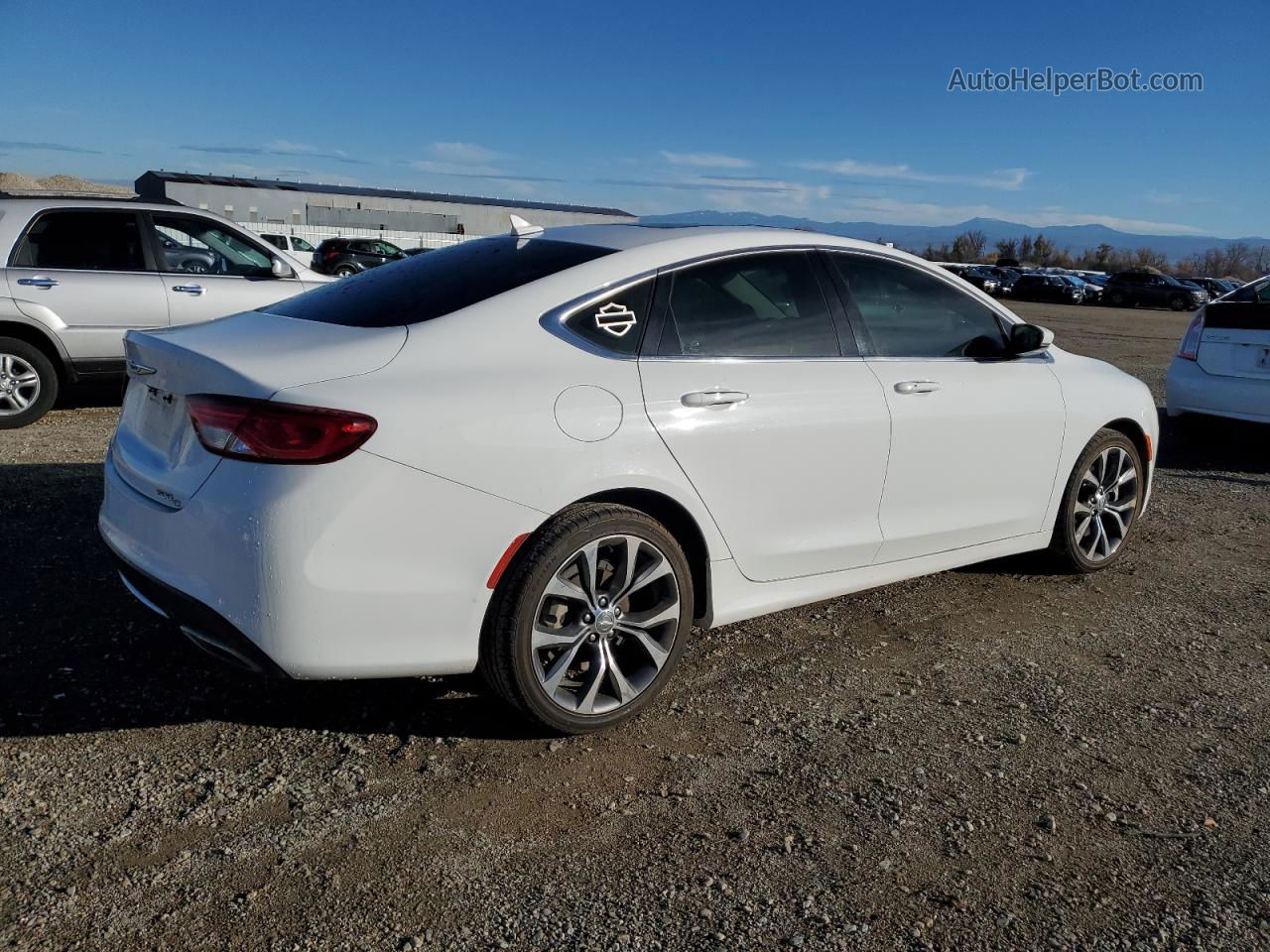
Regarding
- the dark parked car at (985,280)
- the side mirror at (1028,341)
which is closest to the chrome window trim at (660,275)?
the side mirror at (1028,341)

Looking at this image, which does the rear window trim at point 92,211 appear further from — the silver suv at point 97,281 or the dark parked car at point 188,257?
the dark parked car at point 188,257

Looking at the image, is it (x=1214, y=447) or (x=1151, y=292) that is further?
(x=1151, y=292)

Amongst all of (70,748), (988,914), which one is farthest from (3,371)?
(988,914)

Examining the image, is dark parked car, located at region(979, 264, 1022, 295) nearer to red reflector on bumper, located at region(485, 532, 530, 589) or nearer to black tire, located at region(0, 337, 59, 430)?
black tire, located at region(0, 337, 59, 430)

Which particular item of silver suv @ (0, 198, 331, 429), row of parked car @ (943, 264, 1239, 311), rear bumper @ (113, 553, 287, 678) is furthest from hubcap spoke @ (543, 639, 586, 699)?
row of parked car @ (943, 264, 1239, 311)

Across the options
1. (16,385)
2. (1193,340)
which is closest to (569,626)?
(16,385)

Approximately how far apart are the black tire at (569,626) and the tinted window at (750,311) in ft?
2.18

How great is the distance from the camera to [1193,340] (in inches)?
338

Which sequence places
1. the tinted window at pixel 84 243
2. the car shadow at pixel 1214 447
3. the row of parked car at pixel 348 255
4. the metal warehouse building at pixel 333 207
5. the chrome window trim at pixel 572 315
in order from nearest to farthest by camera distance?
the chrome window trim at pixel 572 315 < the tinted window at pixel 84 243 < the car shadow at pixel 1214 447 < the row of parked car at pixel 348 255 < the metal warehouse building at pixel 333 207

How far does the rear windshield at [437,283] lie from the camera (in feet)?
11.5

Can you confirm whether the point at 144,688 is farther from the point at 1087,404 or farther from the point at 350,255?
the point at 350,255

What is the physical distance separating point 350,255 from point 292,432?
113 ft

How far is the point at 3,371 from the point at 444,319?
6.12 m

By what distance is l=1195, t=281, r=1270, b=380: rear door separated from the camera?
26.5ft
